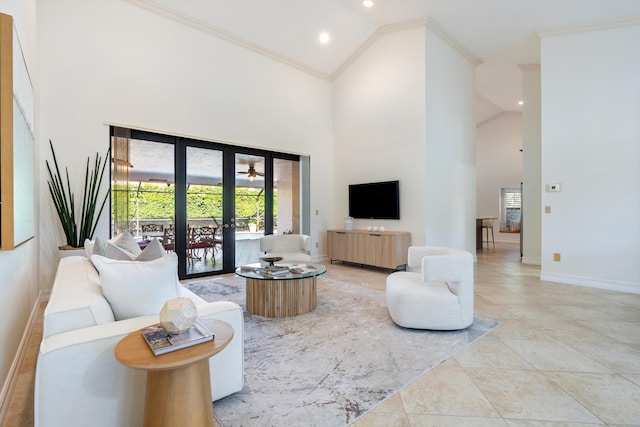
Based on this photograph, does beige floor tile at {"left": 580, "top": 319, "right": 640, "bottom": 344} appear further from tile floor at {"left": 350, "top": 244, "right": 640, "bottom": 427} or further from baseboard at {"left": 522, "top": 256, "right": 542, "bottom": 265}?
baseboard at {"left": 522, "top": 256, "right": 542, "bottom": 265}

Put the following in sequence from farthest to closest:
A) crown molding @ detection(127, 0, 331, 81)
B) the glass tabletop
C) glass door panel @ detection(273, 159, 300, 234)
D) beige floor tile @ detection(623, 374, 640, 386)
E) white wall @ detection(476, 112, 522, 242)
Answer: white wall @ detection(476, 112, 522, 242) < glass door panel @ detection(273, 159, 300, 234) < crown molding @ detection(127, 0, 331, 81) < the glass tabletop < beige floor tile @ detection(623, 374, 640, 386)

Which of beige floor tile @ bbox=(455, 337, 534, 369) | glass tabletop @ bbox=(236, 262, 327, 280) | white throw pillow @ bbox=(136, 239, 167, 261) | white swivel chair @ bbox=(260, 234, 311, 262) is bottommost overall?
beige floor tile @ bbox=(455, 337, 534, 369)

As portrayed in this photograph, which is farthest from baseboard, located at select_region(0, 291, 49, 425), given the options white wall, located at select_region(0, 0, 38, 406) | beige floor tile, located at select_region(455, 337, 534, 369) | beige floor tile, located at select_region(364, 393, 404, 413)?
beige floor tile, located at select_region(455, 337, 534, 369)

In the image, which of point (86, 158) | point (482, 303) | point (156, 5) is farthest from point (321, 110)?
point (482, 303)

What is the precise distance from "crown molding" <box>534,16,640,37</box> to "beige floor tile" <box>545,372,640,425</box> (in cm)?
470

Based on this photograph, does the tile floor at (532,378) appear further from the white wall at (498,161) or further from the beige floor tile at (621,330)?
the white wall at (498,161)

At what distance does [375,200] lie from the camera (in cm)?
583

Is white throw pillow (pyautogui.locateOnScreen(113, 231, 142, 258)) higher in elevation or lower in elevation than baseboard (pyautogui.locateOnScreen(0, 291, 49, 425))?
higher

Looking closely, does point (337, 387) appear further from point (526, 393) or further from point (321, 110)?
point (321, 110)

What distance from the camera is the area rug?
1.66 meters

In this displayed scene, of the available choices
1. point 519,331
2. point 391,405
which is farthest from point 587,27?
point 391,405

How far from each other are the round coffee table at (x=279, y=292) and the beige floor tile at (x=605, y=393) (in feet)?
6.79

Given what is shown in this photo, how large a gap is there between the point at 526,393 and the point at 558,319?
1.65m

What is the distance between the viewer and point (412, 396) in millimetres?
1780
